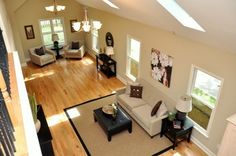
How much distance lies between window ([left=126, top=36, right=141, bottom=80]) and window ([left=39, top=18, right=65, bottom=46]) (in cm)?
481

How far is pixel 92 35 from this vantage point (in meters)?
9.69

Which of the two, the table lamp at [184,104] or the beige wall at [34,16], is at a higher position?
the beige wall at [34,16]

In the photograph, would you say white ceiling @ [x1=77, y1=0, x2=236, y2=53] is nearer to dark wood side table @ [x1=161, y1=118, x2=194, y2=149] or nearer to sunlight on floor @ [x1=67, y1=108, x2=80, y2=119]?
dark wood side table @ [x1=161, y1=118, x2=194, y2=149]

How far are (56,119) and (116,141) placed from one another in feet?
6.64

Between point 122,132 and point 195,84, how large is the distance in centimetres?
227

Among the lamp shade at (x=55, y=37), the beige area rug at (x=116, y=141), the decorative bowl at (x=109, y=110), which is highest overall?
the lamp shade at (x=55, y=37)

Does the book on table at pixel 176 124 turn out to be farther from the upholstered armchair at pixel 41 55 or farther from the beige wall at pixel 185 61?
the upholstered armchair at pixel 41 55

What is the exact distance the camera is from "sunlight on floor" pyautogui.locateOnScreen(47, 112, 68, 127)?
18.9 feet

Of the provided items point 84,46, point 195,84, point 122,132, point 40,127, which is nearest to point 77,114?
point 122,132

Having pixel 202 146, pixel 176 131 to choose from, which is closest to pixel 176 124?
pixel 176 131

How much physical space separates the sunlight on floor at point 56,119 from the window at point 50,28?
210 inches

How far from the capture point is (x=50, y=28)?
9.94 meters

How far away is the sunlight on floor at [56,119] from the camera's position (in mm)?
5747

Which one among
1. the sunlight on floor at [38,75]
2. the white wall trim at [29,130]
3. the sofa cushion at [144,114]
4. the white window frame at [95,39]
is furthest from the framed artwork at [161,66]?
the sunlight on floor at [38,75]
